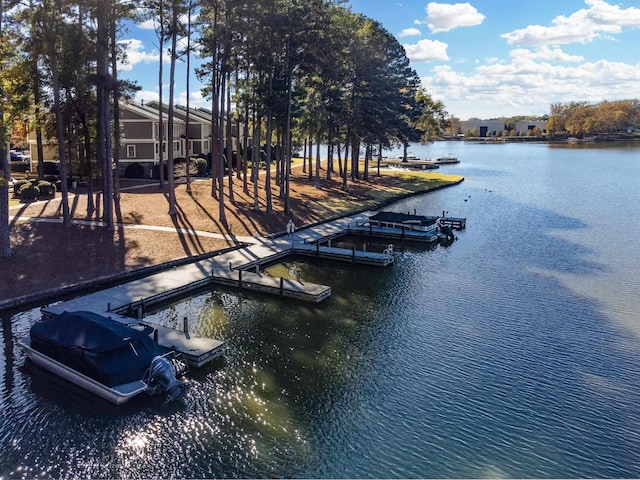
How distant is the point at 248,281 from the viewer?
81.3 feet

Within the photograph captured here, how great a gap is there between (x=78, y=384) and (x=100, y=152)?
22.5m

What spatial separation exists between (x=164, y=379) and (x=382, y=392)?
659 cm

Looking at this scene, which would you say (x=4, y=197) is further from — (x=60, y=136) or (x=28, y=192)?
(x=28, y=192)

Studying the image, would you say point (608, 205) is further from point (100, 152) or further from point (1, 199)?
point (1, 199)

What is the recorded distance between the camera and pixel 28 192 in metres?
38.5

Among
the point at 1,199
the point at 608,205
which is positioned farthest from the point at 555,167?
the point at 1,199

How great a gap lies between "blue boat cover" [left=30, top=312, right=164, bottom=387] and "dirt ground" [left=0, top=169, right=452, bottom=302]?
6369mm

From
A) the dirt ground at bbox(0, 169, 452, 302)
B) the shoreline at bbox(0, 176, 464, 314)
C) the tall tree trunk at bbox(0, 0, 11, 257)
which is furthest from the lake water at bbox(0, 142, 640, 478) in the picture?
the tall tree trunk at bbox(0, 0, 11, 257)

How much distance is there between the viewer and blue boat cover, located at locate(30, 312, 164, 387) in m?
14.9

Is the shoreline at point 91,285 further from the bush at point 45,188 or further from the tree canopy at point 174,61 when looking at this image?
Result: the bush at point 45,188

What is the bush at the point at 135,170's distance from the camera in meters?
53.5

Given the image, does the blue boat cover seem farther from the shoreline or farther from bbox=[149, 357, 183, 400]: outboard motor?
the shoreline

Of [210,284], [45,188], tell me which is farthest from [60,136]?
[210,284]

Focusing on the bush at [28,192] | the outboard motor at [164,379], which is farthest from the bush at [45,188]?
the outboard motor at [164,379]
